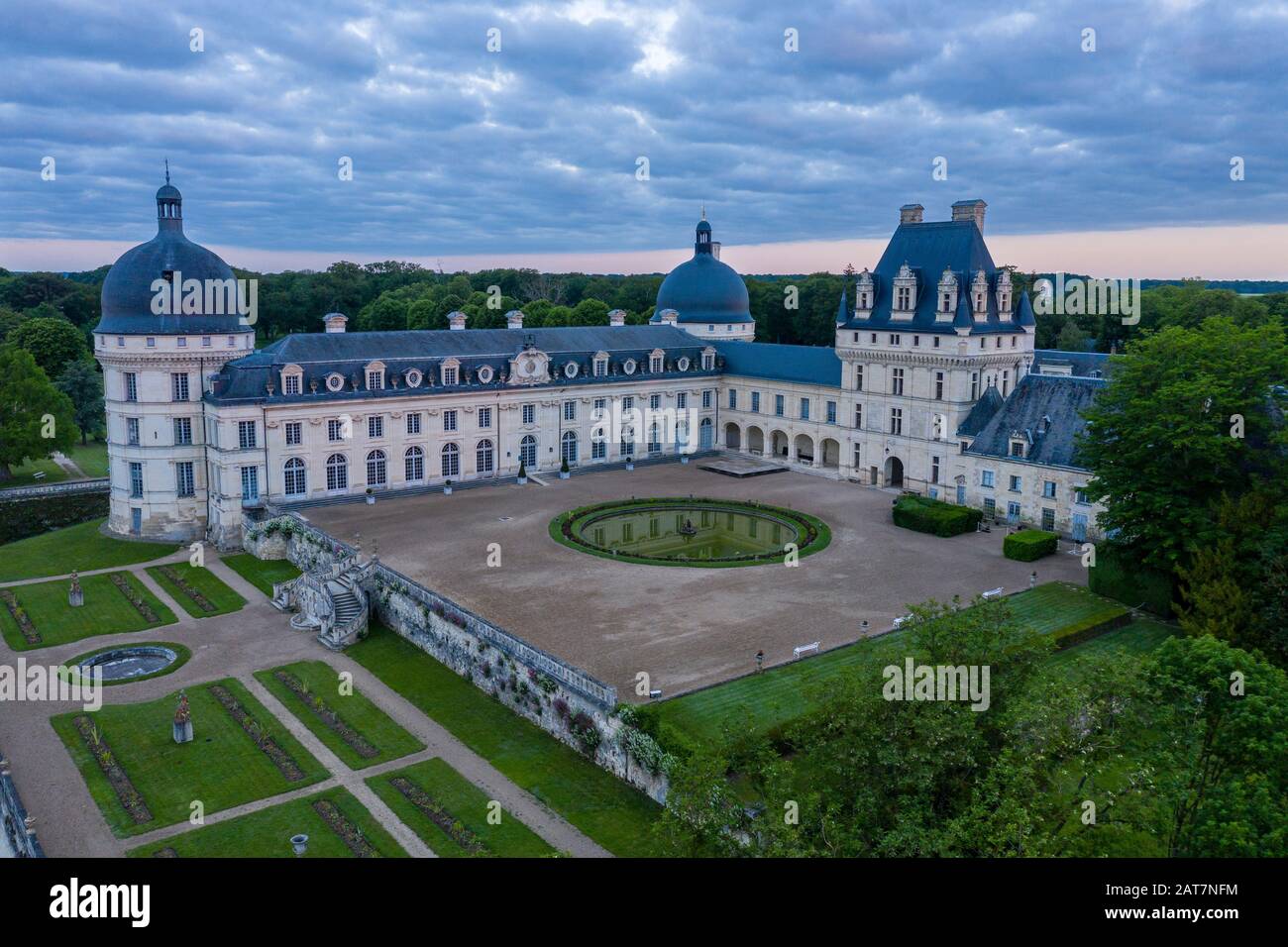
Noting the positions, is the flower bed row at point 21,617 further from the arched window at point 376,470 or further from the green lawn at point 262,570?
the arched window at point 376,470

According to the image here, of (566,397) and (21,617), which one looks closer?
(21,617)

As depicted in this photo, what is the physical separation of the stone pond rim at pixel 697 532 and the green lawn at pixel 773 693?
12.1 meters

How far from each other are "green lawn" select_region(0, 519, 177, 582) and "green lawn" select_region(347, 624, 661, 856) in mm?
19587

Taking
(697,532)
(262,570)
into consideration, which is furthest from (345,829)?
(697,532)

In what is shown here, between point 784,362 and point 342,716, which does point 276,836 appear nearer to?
point 342,716

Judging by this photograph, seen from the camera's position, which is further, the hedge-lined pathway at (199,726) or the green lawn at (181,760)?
the green lawn at (181,760)

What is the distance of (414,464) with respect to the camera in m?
60.8

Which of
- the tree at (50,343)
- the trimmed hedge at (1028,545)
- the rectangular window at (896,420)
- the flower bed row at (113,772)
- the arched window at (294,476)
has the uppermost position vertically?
the tree at (50,343)

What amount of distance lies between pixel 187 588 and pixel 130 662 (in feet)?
28.8

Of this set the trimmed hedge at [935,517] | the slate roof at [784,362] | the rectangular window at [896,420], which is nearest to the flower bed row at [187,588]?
Answer: the trimmed hedge at [935,517]

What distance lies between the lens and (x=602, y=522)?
54625 millimetres

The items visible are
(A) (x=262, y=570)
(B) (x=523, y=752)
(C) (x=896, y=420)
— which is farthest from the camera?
(C) (x=896, y=420)

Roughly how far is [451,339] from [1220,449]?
4537 cm

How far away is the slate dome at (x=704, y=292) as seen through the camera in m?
81.6
